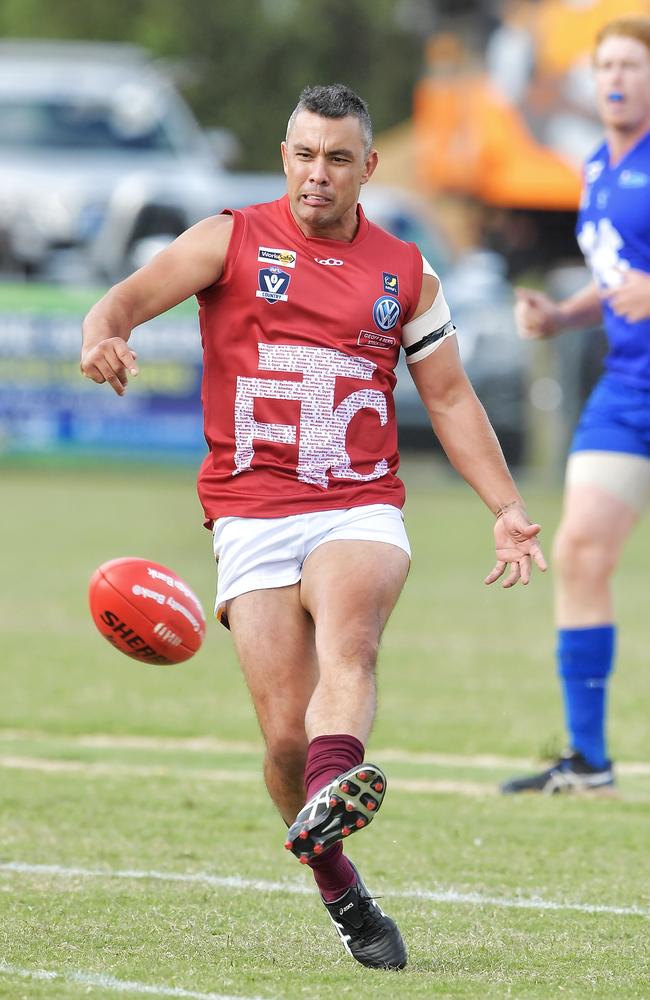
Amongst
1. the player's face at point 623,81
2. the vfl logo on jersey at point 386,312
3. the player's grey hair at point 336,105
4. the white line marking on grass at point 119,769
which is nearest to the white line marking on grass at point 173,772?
the white line marking on grass at point 119,769

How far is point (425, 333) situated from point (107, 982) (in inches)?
78.0

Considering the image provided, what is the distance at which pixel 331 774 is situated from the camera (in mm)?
4641

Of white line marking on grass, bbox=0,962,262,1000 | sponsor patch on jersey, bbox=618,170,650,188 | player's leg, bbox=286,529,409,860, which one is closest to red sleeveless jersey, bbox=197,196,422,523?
player's leg, bbox=286,529,409,860

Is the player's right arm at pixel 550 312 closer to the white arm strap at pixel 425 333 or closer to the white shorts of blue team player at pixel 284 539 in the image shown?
the white arm strap at pixel 425 333

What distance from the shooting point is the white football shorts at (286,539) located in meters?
5.20

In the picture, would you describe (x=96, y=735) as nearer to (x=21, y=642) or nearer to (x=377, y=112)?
(x=21, y=642)

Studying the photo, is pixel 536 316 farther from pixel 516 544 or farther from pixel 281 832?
pixel 516 544

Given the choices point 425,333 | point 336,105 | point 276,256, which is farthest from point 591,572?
point 336,105

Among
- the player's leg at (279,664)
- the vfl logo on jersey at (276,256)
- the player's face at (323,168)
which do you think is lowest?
the player's leg at (279,664)

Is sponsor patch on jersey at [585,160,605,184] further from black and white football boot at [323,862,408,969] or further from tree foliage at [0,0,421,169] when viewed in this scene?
tree foliage at [0,0,421,169]

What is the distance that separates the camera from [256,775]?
7.91 m

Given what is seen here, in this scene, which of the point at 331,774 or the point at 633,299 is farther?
the point at 633,299

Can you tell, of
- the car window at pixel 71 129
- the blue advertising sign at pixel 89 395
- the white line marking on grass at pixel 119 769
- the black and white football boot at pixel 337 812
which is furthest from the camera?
the car window at pixel 71 129

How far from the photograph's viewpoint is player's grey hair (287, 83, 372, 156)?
522 centimetres
